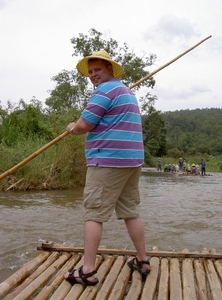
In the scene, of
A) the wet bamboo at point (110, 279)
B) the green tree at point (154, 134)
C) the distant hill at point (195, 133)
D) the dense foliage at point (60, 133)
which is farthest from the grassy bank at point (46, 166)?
the distant hill at point (195, 133)

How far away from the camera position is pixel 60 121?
1111 cm

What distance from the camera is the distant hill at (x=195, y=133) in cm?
6275

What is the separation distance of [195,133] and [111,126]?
81.4 metres

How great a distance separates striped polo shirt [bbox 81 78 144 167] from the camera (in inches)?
93.0

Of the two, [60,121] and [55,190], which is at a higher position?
[60,121]

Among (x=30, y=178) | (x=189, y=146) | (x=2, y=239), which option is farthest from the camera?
(x=189, y=146)

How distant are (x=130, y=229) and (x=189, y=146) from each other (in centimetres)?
6564

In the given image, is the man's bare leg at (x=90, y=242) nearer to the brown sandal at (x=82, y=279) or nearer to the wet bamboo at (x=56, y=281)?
the brown sandal at (x=82, y=279)

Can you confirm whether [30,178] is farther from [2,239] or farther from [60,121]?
[2,239]

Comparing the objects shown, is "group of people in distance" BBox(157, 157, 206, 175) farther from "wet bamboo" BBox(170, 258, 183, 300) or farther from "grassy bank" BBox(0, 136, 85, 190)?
"wet bamboo" BBox(170, 258, 183, 300)

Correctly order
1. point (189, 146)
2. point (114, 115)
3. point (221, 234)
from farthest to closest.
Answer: point (189, 146)
point (221, 234)
point (114, 115)

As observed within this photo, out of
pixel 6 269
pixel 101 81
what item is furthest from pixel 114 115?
pixel 6 269

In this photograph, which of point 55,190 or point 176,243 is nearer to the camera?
point 176,243

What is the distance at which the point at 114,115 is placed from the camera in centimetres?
239
